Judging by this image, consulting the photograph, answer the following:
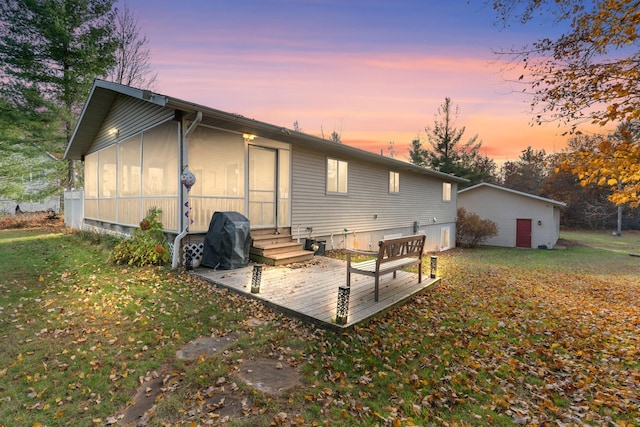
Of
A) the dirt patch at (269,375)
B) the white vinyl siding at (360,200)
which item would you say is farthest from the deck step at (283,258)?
the dirt patch at (269,375)

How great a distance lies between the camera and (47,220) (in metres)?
16.8

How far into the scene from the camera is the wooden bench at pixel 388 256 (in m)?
5.11

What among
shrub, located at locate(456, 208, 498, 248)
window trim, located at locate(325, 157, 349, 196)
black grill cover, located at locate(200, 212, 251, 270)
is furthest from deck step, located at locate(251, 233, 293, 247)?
shrub, located at locate(456, 208, 498, 248)

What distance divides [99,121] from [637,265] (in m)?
23.7

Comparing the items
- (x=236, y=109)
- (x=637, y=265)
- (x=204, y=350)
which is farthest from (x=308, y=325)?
(x=236, y=109)

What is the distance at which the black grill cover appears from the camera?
6957 millimetres

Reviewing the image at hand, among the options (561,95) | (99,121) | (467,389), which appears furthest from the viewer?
(99,121)

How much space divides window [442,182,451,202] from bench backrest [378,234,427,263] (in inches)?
599

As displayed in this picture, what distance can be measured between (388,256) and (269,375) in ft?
9.55

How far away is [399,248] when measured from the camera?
566cm

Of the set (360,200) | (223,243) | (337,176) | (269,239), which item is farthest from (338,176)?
(223,243)

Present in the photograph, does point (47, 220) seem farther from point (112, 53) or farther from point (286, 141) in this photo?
point (286, 141)

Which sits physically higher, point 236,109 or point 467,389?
point 236,109

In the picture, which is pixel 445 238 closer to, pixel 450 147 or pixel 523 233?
pixel 523 233
